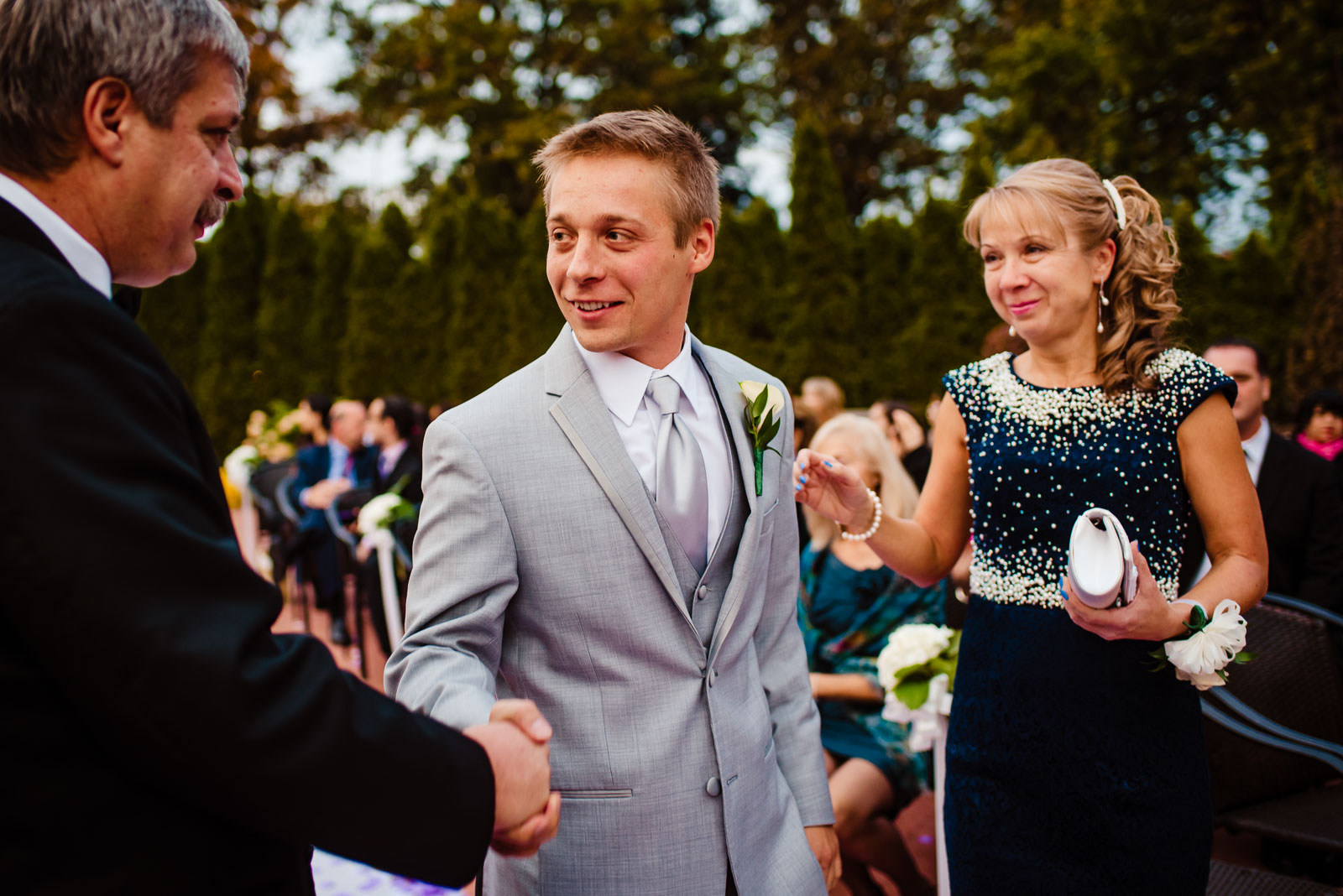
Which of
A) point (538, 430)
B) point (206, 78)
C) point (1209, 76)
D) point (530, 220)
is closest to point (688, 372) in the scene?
point (538, 430)

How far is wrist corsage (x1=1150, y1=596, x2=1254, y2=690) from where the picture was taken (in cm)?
187

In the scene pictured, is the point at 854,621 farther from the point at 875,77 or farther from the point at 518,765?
the point at 875,77

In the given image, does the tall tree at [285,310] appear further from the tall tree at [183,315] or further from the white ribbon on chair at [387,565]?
the white ribbon on chair at [387,565]

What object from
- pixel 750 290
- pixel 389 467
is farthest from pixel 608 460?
pixel 750 290

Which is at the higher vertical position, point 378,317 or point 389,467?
point 378,317

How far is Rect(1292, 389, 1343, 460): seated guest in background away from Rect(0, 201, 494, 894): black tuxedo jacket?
→ 7.49 metres

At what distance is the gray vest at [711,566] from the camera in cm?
175

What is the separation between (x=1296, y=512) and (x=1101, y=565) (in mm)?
3630

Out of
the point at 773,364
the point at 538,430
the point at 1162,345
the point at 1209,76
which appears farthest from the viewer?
the point at 1209,76

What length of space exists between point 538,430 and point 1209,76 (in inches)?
806

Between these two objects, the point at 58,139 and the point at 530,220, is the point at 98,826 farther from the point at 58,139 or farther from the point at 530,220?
the point at 530,220

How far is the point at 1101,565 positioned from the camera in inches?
70.7

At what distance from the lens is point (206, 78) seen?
1.17m

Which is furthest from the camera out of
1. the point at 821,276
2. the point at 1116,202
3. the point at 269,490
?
the point at 821,276
